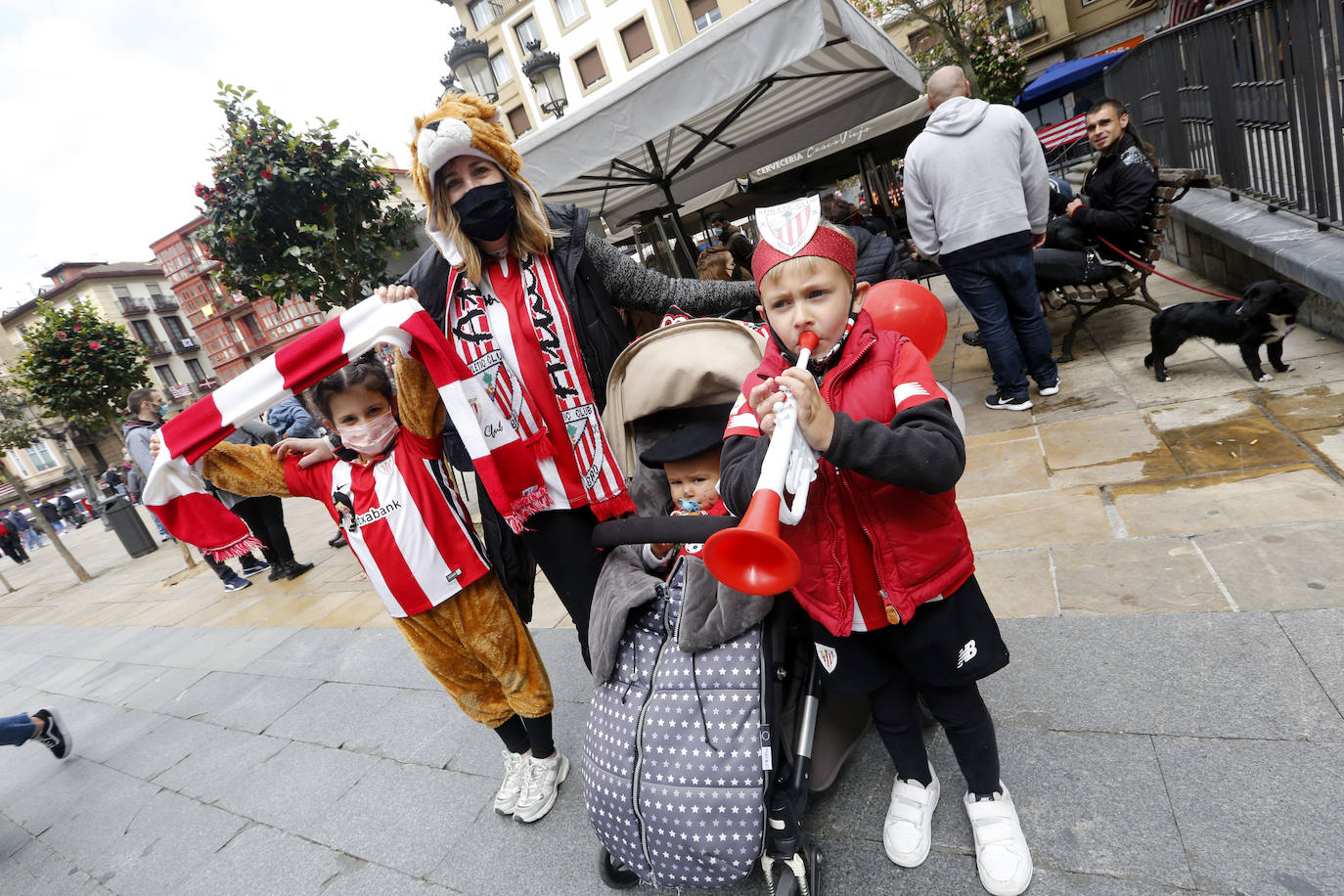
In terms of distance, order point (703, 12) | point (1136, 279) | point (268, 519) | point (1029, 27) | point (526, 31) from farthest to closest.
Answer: point (526, 31), point (703, 12), point (1029, 27), point (268, 519), point (1136, 279)

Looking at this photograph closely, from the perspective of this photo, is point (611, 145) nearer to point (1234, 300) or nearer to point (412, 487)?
point (412, 487)

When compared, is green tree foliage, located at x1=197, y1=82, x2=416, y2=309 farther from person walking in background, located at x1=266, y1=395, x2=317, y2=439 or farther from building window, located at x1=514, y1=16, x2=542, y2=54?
building window, located at x1=514, y1=16, x2=542, y2=54

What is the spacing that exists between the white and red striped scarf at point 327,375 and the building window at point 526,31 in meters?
30.3

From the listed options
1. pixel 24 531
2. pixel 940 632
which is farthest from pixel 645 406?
pixel 24 531

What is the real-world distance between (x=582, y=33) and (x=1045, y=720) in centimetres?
2983

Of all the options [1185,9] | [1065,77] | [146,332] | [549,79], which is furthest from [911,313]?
[146,332]

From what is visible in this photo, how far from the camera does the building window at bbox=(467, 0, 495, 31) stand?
2805 cm

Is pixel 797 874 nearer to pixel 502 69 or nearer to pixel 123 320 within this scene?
pixel 502 69

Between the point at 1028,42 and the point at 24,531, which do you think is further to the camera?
the point at 1028,42

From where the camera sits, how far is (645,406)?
1.84 m

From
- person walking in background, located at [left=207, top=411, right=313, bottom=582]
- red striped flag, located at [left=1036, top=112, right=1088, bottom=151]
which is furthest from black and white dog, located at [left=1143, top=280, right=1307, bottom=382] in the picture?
red striped flag, located at [left=1036, top=112, right=1088, bottom=151]

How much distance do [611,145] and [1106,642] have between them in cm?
322

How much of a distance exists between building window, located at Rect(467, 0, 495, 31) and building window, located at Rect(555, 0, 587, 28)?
399 centimetres

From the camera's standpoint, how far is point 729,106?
16.3 feet
